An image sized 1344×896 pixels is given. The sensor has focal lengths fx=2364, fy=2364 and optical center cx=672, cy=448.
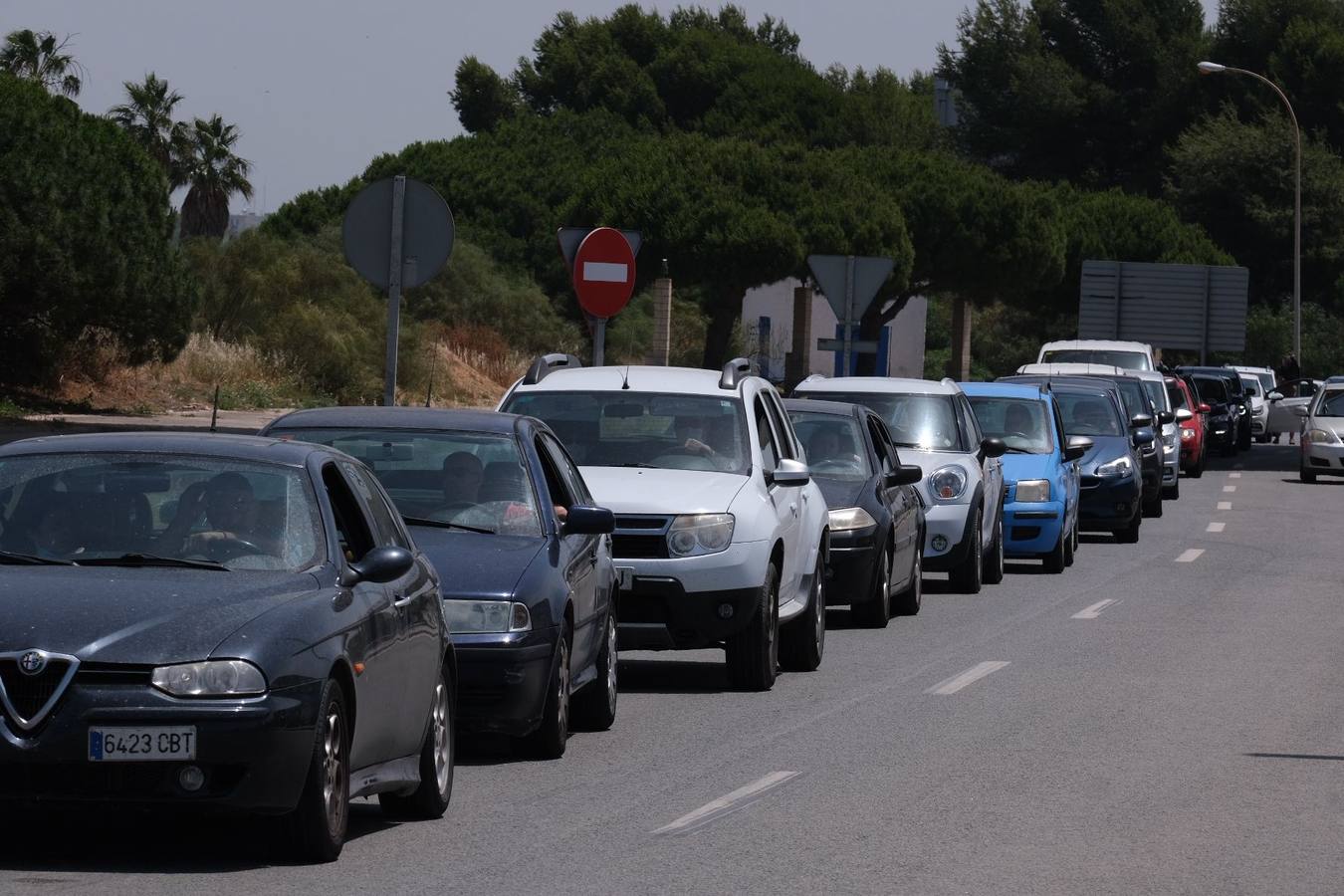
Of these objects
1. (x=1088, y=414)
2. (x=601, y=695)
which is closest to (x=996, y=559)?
(x=1088, y=414)

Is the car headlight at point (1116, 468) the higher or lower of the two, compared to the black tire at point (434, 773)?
higher

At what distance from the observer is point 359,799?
8.91 m

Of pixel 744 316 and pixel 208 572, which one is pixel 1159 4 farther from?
pixel 208 572

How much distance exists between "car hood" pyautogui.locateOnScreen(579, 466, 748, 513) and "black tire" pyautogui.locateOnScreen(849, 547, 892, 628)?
3.40 m

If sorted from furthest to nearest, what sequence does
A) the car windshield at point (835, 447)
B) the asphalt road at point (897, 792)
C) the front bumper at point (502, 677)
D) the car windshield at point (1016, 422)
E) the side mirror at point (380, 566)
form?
1. the car windshield at point (1016, 422)
2. the car windshield at point (835, 447)
3. the front bumper at point (502, 677)
4. the side mirror at point (380, 566)
5. the asphalt road at point (897, 792)

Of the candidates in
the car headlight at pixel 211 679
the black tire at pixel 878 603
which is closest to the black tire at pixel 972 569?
the black tire at pixel 878 603

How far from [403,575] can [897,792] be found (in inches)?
93.7

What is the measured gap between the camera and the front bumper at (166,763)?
6.61 m

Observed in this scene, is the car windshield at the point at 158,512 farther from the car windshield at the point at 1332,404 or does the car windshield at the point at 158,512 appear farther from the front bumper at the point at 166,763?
the car windshield at the point at 1332,404

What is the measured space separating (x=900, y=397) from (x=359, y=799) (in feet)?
37.6

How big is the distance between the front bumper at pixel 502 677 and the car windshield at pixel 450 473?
2.92ft

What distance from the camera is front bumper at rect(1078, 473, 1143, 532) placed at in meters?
25.5

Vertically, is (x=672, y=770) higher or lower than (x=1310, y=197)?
lower

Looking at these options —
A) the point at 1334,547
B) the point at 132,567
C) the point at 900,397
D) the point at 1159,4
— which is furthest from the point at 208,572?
the point at 1159,4
